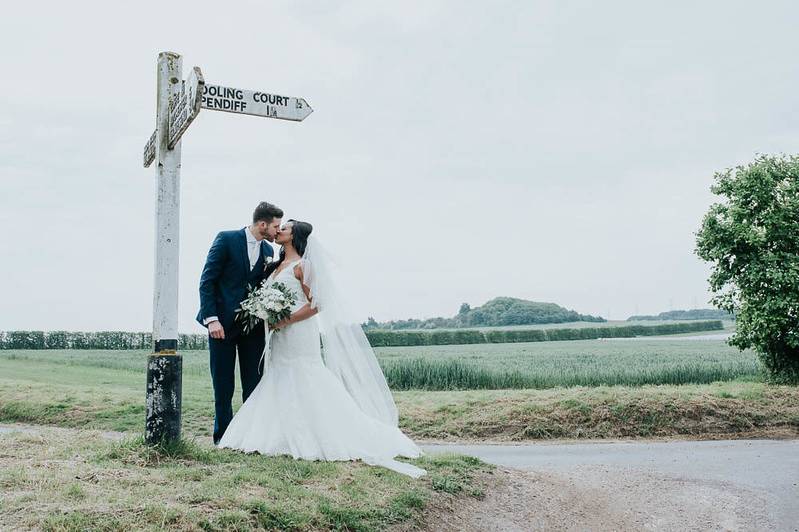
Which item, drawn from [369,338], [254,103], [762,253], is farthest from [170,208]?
[369,338]

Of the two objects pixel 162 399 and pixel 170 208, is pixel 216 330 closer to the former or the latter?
pixel 162 399

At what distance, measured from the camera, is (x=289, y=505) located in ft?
17.1

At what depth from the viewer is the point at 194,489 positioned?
529 cm

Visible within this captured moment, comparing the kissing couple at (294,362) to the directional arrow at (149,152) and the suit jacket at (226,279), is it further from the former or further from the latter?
the directional arrow at (149,152)

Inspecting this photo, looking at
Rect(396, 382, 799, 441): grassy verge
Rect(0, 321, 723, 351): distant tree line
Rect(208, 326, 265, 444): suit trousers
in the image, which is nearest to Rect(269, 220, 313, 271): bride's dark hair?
Rect(208, 326, 265, 444): suit trousers

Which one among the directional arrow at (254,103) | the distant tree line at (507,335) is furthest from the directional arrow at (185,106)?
the distant tree line at (507,335)

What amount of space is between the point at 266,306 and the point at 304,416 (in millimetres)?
1272

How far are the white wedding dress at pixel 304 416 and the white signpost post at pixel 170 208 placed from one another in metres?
0.97

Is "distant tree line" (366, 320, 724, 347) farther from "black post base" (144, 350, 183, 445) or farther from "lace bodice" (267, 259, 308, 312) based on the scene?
"black post base" (144, 350, 183, 445)

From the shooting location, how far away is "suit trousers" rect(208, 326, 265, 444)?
7.65 meters

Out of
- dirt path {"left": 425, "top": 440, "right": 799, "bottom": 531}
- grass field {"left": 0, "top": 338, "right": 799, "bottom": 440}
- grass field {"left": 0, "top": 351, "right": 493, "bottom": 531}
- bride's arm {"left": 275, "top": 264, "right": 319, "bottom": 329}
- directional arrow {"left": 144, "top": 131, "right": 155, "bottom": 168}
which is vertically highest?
directional arrow {"left": 144, "top": 131, "right": 155, "bottom": 168}

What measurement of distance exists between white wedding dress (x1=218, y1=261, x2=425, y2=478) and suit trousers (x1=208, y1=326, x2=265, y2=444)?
21 centimetres

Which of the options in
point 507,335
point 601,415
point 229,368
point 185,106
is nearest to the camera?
point 185,106

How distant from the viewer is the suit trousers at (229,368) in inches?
301
